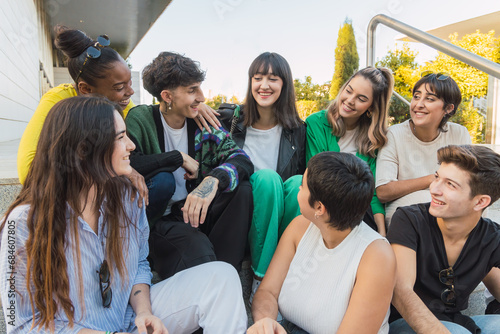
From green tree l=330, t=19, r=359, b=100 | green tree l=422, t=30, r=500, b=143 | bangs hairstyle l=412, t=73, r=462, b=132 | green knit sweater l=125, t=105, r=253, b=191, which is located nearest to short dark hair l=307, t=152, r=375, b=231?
green knit sweater l=125, t=105, r=253, b=191

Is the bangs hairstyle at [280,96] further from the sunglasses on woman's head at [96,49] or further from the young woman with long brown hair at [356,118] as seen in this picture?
the sunglasses on woman's head at [96,49]

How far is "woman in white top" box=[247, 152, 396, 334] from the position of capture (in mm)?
1237

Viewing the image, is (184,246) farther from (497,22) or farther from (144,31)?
(497,22)

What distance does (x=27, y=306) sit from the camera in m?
1.02

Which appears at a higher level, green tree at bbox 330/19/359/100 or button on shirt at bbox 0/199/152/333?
green tree at bbox 330/19/359/100

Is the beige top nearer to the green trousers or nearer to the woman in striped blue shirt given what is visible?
the green trousers

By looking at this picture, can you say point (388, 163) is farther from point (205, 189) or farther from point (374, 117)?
point (205, 189)

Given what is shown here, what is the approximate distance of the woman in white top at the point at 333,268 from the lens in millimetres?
1237

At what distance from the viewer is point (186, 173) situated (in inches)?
72.4

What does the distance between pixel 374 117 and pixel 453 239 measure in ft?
3.17

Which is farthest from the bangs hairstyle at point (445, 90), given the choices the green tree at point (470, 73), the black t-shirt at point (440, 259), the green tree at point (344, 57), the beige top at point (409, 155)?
the green tree at point (344, 57)

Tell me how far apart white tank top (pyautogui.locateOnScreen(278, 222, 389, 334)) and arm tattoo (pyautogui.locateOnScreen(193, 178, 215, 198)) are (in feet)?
1.49

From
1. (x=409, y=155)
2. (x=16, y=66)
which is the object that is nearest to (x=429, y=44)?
(x=409, y=155)

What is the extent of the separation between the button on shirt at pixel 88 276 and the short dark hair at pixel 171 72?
745 millimetres
